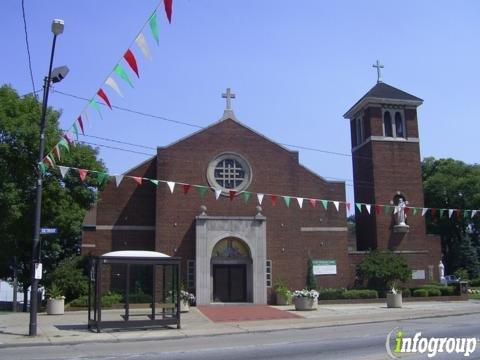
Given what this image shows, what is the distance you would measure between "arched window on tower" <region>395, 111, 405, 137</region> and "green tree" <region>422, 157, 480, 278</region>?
2172 centimetres

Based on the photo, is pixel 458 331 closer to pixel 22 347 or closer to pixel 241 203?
pixel 22 347

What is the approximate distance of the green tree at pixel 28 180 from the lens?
26375 mm

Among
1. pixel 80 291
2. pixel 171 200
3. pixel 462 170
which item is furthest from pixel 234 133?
pixel 462 170

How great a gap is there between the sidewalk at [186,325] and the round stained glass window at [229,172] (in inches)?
380

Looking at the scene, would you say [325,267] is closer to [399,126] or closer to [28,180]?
[399,126]

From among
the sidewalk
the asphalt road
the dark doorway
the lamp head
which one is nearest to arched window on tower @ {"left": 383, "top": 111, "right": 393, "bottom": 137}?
the dark doorway

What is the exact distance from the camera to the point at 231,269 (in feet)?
117

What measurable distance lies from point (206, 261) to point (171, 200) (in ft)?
14.5

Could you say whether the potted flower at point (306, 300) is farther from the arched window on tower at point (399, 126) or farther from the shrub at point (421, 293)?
the arched window on tower at point (399, 126)

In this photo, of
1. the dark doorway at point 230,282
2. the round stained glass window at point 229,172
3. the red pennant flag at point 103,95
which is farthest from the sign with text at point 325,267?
the red pennant flag at point 103,95

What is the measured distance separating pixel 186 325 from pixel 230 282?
43.8 ft

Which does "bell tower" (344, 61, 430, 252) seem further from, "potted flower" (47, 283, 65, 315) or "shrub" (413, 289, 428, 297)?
"potted flower" (47, 283, 65, 315)

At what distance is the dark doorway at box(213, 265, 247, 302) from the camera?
35.2 m

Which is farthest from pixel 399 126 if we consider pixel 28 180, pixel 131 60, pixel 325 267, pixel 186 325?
pixel 131 60
